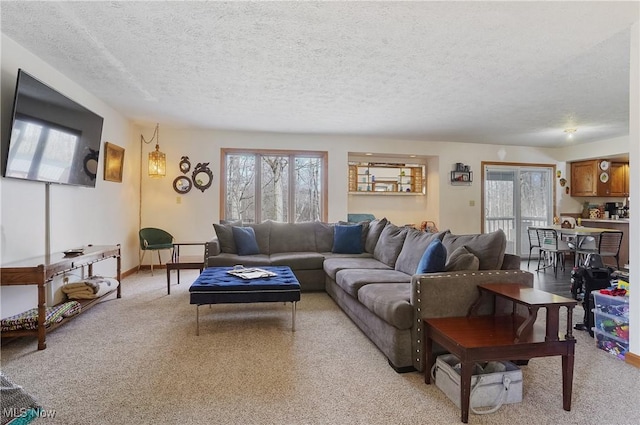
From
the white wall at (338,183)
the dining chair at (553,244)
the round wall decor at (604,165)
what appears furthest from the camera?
the round wall decor at (604,165)

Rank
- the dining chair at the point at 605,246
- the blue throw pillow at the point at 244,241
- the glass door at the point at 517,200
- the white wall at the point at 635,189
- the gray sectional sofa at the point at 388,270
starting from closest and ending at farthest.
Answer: the gray sectional sofa at the point at 388,270 < the white wall at the point at 635,189 < the blue throw pillow at the point at 244,241 < the dining chair at the point at 605,246 < the glass door at the point at 517,200

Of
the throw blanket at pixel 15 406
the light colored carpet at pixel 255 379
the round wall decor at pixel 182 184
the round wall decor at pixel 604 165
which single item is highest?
the round wall decor at pixel 604 165

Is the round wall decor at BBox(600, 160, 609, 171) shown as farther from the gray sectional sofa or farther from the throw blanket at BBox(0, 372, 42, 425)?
the throw blanket at BBox(0, 372, 42, 425)

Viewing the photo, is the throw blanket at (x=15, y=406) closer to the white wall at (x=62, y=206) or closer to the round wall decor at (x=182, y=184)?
the white wall at (x=62, y=206)

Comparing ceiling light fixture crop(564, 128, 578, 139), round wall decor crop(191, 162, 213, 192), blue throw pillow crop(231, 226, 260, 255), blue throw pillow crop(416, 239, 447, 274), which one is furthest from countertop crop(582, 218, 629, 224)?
round wall decor crop(191, 162, 213, 192)

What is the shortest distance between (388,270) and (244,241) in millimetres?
2059

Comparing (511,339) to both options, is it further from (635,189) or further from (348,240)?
(348,240)

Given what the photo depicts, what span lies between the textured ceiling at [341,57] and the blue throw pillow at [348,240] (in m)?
1.74

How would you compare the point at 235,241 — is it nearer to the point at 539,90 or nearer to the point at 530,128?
the point at 539,90

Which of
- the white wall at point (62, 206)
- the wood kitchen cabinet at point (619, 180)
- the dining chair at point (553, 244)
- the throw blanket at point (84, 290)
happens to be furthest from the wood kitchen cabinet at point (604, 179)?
the white wall at point (62, 206)

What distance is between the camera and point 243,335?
2932mm

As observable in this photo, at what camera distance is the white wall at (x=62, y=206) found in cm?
289

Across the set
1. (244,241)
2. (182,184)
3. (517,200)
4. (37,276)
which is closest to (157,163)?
(182,184)

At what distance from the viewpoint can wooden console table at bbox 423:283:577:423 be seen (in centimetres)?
174
